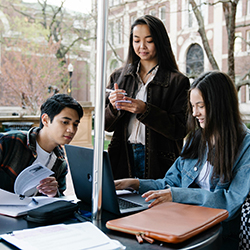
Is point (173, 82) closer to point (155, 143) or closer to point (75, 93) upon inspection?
point (155, 143)

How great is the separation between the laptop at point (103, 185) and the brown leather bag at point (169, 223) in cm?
14

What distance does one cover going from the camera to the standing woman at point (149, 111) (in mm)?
2150

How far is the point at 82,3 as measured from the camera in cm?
890

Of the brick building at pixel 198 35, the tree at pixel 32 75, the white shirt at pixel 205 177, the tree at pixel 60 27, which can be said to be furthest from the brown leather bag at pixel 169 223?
the tree at pixel 60 27

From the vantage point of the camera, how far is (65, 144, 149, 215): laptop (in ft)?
4.32

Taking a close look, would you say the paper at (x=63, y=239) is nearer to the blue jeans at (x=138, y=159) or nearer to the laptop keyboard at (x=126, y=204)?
the laptop keyboard at (x=126, y=204)

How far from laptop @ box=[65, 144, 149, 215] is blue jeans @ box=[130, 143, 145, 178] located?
480 millimetres

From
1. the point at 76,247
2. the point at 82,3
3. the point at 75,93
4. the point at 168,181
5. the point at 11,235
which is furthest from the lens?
the point at 75,93

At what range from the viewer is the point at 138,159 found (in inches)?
86.8

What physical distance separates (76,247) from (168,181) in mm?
974

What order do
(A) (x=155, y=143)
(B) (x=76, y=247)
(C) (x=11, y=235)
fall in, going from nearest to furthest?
(B) (x=76, y=247) < (C) (x=11, y=235) < (A) (x=155, y=143)

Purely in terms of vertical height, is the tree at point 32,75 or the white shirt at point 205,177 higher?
the tree at point 32,75

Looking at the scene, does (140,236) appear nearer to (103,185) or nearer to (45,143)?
(103,185)

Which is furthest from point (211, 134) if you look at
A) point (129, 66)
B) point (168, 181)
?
point (129, 66)
